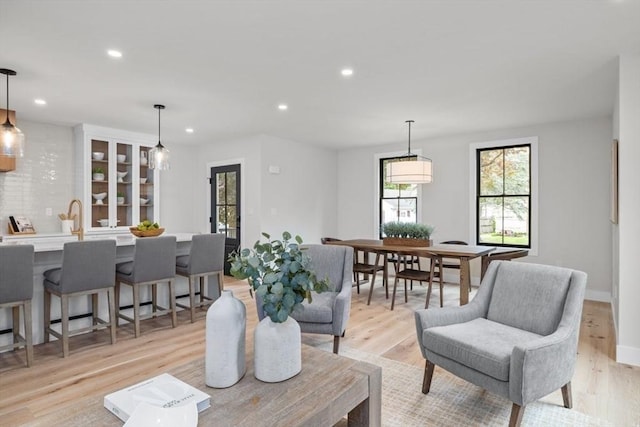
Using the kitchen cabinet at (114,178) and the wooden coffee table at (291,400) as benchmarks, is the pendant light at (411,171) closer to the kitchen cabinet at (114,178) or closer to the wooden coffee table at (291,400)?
the wooden coffee table at (291,400)

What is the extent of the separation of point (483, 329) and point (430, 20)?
2.04m

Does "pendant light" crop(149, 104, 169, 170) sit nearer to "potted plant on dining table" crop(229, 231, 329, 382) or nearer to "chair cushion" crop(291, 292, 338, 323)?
"chair cushion" crop(291, 292, 338, 323)

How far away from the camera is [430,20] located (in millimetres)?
2523

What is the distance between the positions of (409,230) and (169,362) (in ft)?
10.3

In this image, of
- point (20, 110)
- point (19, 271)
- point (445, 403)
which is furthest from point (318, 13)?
point (20, 110)

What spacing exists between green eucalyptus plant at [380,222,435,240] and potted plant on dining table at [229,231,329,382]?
11.0ft

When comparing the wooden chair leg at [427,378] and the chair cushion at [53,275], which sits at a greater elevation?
the chair cushion at [53,275]

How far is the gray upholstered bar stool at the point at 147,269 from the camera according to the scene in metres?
3.62

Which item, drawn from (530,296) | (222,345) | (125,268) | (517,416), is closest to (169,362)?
(125,268)

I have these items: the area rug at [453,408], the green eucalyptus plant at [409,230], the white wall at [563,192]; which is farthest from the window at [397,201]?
the area rug at [453,408]

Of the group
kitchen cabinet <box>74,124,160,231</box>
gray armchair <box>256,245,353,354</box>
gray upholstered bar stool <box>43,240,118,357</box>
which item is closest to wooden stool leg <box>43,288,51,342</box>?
gray upholstered bar stool <box>43,240,118,357</box>

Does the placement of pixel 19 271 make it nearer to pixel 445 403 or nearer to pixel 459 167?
pixel 445 403

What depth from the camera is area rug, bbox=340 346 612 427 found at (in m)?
2.19

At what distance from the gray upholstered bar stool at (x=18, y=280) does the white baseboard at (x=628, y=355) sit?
4633 mm
